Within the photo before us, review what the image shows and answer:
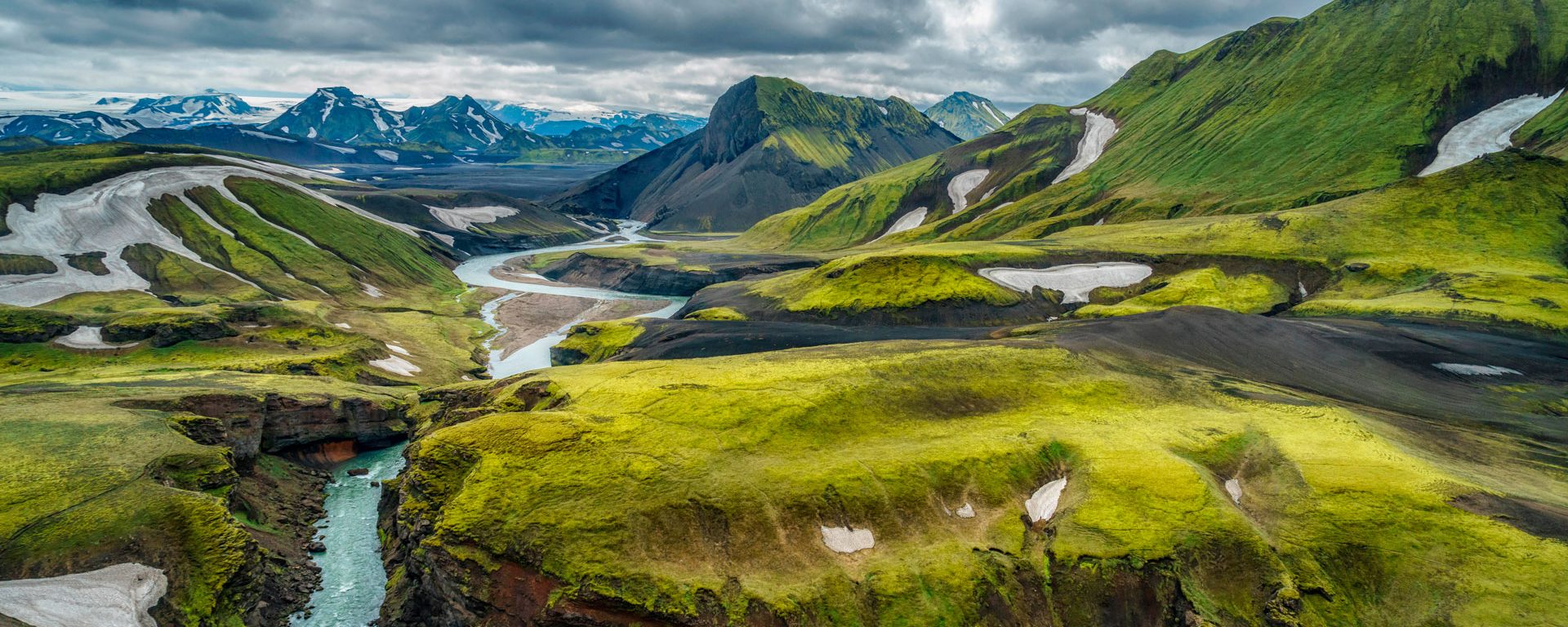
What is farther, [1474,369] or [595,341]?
[595,341]

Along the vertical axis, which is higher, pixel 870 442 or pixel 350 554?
pixel 870 442

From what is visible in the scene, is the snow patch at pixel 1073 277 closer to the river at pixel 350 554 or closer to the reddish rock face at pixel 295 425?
the reddish rock face at pixel 295 425

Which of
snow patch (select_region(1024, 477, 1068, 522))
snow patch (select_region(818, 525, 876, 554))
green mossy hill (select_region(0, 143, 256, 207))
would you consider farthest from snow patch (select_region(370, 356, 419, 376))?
green mossy hill (select_region(0, 143, 256, 207))

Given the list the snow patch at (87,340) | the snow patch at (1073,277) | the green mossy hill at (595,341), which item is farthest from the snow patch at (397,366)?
the snow patch at (1073,277)

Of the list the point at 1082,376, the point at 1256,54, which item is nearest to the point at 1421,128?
the point at 1256,54

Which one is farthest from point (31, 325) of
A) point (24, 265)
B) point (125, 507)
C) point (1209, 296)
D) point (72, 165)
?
point (1209, 296)

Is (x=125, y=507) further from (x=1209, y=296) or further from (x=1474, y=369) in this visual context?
(x=1209, y=296)

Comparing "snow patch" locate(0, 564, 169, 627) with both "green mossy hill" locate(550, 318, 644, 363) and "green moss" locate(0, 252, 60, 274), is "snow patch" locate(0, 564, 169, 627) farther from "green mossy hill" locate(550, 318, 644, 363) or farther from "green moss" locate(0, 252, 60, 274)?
"green moss" locate(0, 252, 60, 274)

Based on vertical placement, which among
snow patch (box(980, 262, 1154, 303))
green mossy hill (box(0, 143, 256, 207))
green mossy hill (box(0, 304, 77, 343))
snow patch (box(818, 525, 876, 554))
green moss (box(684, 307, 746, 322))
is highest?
green mossy hill (box(0, 143, 256, 207))
